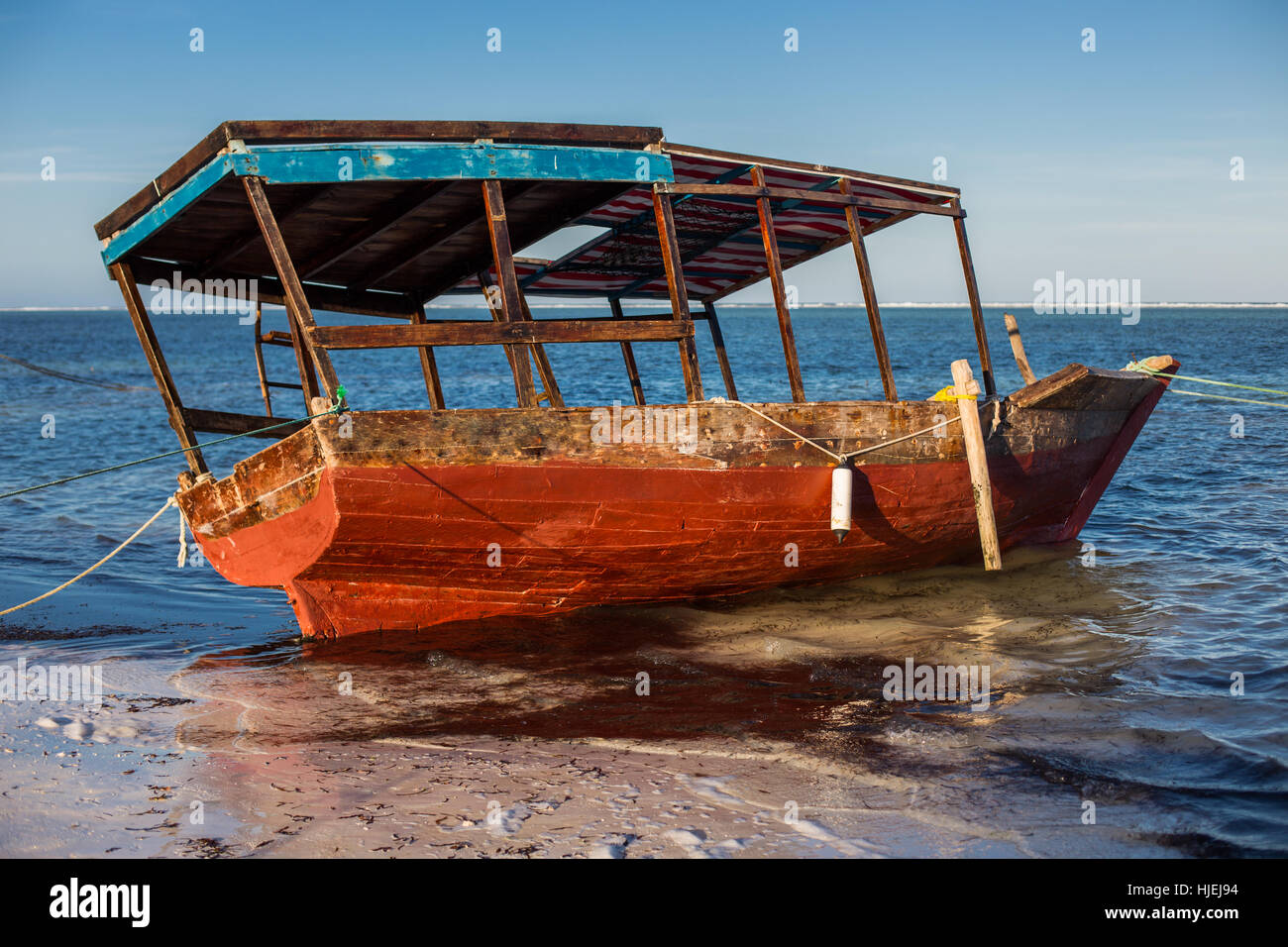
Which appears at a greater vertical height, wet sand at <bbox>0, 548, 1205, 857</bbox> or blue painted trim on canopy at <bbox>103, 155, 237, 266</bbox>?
blue painted trim on canopy at <bbox>103, 155, 237, 266</bbox>

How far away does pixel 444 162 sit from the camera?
6078 millimetres

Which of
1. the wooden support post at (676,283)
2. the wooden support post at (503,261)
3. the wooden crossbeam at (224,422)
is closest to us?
the wooden support post at (503,261)

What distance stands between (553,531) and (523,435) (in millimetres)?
702

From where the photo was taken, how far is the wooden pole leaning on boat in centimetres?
709

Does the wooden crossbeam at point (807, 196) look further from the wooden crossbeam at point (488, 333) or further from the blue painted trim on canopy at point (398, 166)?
the wooden crossbeam at point (488, 333)

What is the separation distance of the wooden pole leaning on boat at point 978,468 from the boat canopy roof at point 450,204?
74.7 inches

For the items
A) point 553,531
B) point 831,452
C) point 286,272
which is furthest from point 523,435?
point 831,452

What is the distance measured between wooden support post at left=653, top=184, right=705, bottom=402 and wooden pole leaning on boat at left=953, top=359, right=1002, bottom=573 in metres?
2.01

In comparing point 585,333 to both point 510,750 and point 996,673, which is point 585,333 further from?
point 996,673

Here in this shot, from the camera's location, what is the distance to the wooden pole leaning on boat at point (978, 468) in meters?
7.09

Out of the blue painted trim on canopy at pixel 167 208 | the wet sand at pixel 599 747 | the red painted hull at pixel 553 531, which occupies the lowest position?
the wet sand at pixel 599 747

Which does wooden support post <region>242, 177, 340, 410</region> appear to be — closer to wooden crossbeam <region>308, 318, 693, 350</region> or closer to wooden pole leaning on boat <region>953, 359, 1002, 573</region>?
wooden crossbeam <region>308, 318, 693, 350</region>

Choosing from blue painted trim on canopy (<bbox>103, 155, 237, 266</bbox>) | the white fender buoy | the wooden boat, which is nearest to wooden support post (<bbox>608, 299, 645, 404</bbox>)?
the wooden boat

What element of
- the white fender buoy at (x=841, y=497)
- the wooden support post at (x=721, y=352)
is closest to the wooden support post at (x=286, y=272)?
the white fender buoy at (x=841, y=497)
